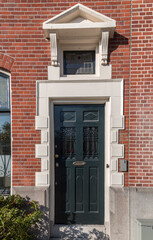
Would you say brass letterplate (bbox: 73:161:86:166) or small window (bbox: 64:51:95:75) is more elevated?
small window (bbox: 64:51:95:75)

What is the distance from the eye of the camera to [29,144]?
3.03 meters

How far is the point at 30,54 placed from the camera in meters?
2.98

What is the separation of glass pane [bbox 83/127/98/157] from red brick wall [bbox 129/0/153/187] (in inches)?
27.8

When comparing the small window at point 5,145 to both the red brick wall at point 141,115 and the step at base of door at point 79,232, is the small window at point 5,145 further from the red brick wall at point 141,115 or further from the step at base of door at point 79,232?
the red brick wall at point 141,115

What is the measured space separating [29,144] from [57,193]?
119 centimetres

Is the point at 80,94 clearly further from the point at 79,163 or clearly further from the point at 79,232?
the point at 79,232

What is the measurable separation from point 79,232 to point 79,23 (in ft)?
13.2

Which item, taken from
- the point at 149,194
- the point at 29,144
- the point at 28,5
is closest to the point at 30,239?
the point at 29,144

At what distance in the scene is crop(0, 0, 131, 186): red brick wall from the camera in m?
2.91

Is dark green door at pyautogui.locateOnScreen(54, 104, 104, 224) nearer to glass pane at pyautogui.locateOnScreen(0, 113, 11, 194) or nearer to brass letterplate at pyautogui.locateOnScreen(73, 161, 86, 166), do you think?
brass letterplate at pyautogui.locateOnScreen(73, 161, 86, 166)

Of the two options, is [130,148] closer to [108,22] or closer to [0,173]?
[108,22]

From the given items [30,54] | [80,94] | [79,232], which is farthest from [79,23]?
[79,232]

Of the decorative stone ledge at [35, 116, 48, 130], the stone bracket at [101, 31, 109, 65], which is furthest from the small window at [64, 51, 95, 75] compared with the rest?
the decorative stone ledge at [35, 116, 48, 130]

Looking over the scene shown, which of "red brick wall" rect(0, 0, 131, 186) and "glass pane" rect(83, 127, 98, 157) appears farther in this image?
"glass pane" rect(83, 127, 98, 157)
